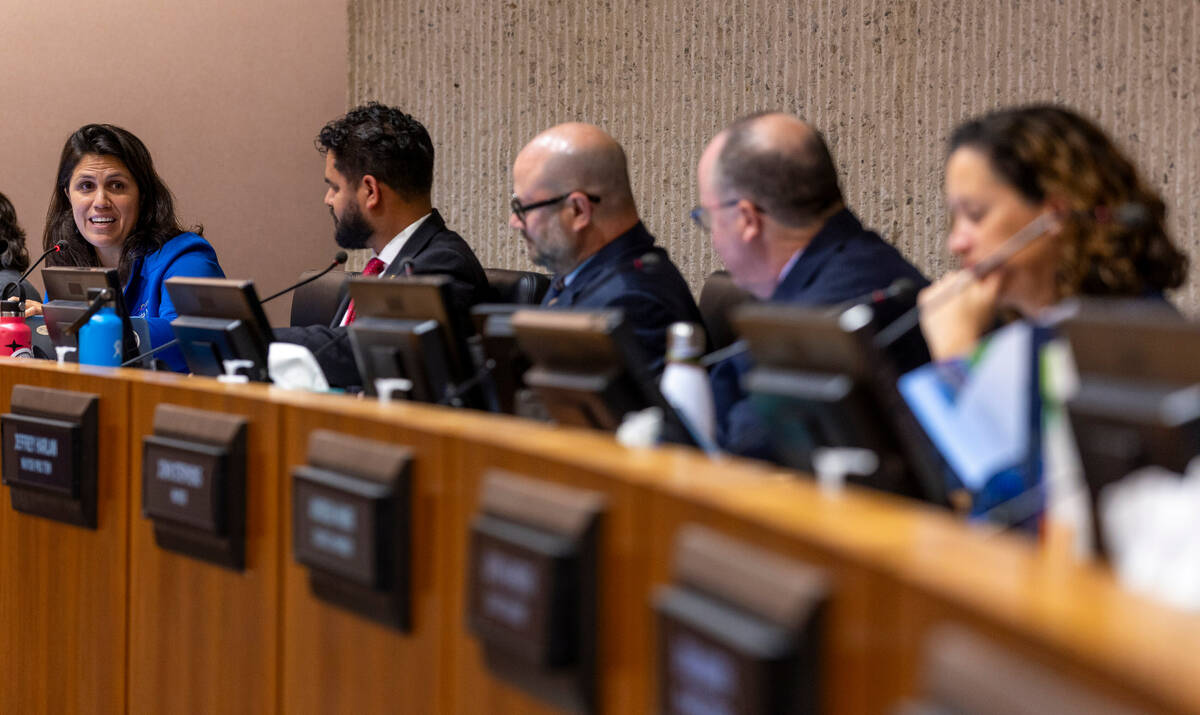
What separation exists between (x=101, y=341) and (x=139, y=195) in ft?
4.64

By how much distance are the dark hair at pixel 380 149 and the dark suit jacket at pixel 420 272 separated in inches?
4.6

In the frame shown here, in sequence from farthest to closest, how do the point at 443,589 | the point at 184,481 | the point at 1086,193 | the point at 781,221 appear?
the point at 781,221, the point at 184,481, the point at 1086,193, the point at 443,589

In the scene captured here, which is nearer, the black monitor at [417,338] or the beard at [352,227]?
the black monitor at [417,338]

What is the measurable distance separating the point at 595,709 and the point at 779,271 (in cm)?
139

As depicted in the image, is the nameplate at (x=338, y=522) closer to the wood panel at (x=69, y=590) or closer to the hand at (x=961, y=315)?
the wood panel at (x=69, y=590)

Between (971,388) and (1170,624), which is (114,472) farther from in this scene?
(1170,624)

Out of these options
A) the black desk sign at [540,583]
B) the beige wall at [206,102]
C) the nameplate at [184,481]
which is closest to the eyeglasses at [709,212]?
the nameplate at [184,481]

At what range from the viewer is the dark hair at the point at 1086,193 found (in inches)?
67.1

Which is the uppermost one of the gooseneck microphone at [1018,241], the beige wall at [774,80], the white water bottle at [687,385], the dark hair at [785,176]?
the beige wall at [774,80]

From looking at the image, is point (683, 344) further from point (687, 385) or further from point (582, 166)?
point (582, 166)

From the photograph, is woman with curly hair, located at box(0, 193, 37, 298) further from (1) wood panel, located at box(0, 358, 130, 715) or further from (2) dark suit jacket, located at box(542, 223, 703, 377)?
(2) dark suit jacket, located at box(542, 223, 703, 377)

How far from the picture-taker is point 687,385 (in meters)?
1.81

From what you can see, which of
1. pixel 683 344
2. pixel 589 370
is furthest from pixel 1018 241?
pixel 589 370

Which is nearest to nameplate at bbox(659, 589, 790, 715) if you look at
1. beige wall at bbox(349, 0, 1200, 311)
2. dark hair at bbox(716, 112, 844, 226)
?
dark hair at bbox(716, 112, 844, 226)
